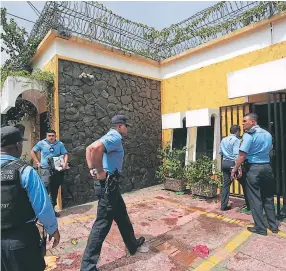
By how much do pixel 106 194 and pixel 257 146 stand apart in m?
2.49

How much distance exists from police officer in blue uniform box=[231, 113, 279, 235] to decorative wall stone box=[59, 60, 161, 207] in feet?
12.1

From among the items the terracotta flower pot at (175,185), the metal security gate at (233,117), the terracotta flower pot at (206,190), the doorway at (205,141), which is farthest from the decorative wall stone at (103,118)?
the metal security gate at (233,117)

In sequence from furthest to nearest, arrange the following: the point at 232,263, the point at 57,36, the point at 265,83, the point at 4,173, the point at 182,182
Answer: the point at 182,182 < the point at 57,36 < the point at 265,83 < the point at 232,263 < the point at 4,173

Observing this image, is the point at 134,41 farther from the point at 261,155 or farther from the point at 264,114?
the point at 261,155

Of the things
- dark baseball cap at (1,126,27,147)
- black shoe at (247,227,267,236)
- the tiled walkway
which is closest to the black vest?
dark baseball cap at (1,126,27,147)

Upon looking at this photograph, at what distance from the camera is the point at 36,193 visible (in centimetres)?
202

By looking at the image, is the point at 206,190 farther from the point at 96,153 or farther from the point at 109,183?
the point at 96,153

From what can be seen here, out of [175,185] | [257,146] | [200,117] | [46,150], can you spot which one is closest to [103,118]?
[46,150]

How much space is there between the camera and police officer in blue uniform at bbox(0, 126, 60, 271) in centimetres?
192

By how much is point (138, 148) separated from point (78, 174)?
2.13m

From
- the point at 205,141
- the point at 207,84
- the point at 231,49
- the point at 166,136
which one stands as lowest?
the point at 205,141

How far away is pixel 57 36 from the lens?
5562mm

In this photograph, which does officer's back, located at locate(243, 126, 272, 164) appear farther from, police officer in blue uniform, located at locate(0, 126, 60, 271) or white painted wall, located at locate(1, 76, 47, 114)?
white painted wall, located at locate(1, 76, 47, 114)

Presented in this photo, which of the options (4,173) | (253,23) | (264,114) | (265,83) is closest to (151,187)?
(264,114)
